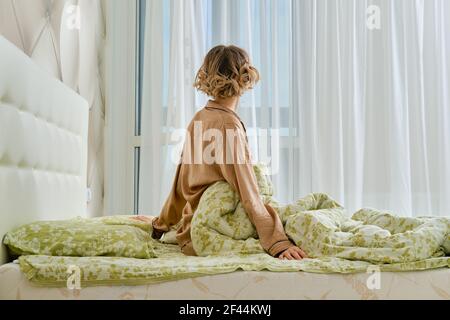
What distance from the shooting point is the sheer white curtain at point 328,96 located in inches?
116

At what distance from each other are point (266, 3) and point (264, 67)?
1.21 feet

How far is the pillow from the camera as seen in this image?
1407 mm

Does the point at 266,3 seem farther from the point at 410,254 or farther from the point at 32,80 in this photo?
the point at 410,254

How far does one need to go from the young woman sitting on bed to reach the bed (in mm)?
212

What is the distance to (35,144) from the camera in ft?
5.47

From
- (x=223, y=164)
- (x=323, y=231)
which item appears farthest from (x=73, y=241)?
(x=323, y=231)

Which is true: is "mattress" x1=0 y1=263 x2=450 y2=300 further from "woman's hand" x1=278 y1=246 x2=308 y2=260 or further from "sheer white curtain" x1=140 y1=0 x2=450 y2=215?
"sheer white curtain" x1=140 y1=0 x2=450 y2=215

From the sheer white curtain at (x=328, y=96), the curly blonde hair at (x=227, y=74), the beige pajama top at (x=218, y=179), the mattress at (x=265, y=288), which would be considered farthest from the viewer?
the sheer white curtain at (x=328, y=96)

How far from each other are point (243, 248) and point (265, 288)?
10.8 inches

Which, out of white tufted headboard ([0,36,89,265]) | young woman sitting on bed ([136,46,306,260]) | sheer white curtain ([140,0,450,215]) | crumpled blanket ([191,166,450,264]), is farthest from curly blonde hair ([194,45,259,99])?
sheer white curtain ([140,0,450,215])

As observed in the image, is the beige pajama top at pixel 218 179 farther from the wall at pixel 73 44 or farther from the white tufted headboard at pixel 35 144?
the wall at pixel 73 44

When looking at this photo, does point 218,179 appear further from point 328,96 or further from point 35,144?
point 328,96

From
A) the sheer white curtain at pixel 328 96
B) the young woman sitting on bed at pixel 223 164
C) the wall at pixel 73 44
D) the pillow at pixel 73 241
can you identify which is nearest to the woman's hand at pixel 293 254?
the young woman sitting on bed at pixel 223 164

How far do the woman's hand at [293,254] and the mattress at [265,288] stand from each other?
0.17 metres
